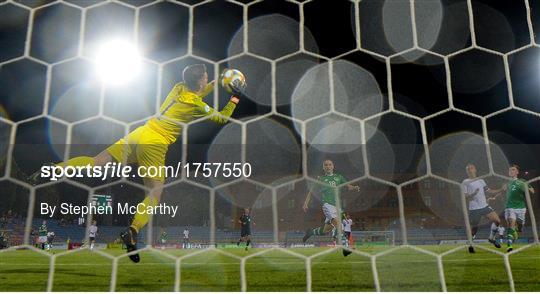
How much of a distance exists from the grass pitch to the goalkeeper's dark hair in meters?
0.35

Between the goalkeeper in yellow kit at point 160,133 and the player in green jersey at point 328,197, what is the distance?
237 mm

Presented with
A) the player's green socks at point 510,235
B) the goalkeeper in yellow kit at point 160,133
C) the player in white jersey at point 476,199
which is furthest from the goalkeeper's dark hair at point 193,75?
the player's green socks at point 510,235

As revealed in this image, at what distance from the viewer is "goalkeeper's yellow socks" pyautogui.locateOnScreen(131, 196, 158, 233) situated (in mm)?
898

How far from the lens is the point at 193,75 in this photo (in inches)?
40.6

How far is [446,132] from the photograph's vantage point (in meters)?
1.06

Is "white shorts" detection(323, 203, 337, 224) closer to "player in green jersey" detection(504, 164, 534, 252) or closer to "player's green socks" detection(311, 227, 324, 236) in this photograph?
"player's green socks" detection(311, 227, 324, 236)

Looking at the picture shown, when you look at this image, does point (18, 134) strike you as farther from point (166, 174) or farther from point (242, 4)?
point (242, 4)

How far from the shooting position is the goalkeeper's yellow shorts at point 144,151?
0.92 metres

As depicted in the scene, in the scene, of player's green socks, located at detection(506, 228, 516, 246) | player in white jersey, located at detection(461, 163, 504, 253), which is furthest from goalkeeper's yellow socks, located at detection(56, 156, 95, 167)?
player's green socks, located at detection(506, 228, 516, 246)

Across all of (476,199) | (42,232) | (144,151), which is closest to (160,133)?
(144,151)

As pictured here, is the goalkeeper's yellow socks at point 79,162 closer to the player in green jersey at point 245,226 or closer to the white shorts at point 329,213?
the player in green jersey at point 245,226

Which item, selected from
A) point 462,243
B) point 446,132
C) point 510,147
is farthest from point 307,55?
point 462,243

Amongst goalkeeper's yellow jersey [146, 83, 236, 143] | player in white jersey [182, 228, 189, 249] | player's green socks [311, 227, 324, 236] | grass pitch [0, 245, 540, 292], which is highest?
goalkeeper's yellow jersey [146, 83, 236, 143]

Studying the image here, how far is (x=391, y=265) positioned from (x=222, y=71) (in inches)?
21.6
